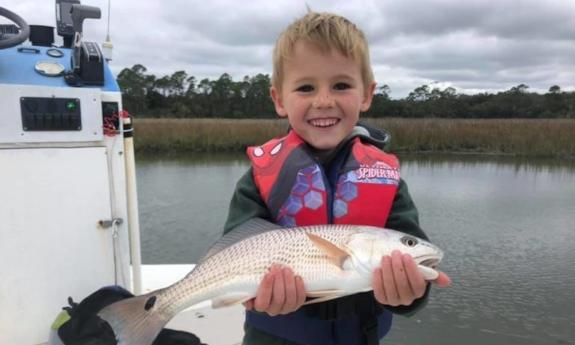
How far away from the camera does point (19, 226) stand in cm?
274

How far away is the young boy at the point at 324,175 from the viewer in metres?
2.02

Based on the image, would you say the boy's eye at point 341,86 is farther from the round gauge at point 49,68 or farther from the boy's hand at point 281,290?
the round gauge at point 49,68

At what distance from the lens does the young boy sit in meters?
2.02

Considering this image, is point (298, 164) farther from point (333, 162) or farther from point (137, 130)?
point (137, 130)

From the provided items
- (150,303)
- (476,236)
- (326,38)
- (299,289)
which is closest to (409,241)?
(299,289)

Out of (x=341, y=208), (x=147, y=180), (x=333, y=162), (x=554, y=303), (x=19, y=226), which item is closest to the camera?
(x=341, y=208)

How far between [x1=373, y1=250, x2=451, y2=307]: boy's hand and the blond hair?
0.89 meters

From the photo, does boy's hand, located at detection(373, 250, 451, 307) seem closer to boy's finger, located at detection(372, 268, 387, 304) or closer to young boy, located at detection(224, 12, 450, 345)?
boy's finger, located at detection(372, 268, 387, 304)

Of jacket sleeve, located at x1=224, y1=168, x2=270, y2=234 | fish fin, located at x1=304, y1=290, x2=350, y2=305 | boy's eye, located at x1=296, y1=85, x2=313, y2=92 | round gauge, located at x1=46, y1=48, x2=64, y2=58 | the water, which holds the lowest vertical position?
the water

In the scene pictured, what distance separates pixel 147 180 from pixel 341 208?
12.8 metres

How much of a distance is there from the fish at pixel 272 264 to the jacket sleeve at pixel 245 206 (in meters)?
0.10

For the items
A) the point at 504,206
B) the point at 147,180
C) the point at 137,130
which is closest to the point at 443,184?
the point at 504,206

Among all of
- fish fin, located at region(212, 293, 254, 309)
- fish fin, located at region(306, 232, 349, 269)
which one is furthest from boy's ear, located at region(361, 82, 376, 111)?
fish fin, located at region(212, 293, 254, 309)

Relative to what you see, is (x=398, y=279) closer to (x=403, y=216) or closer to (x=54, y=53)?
(x=403, y=216)
